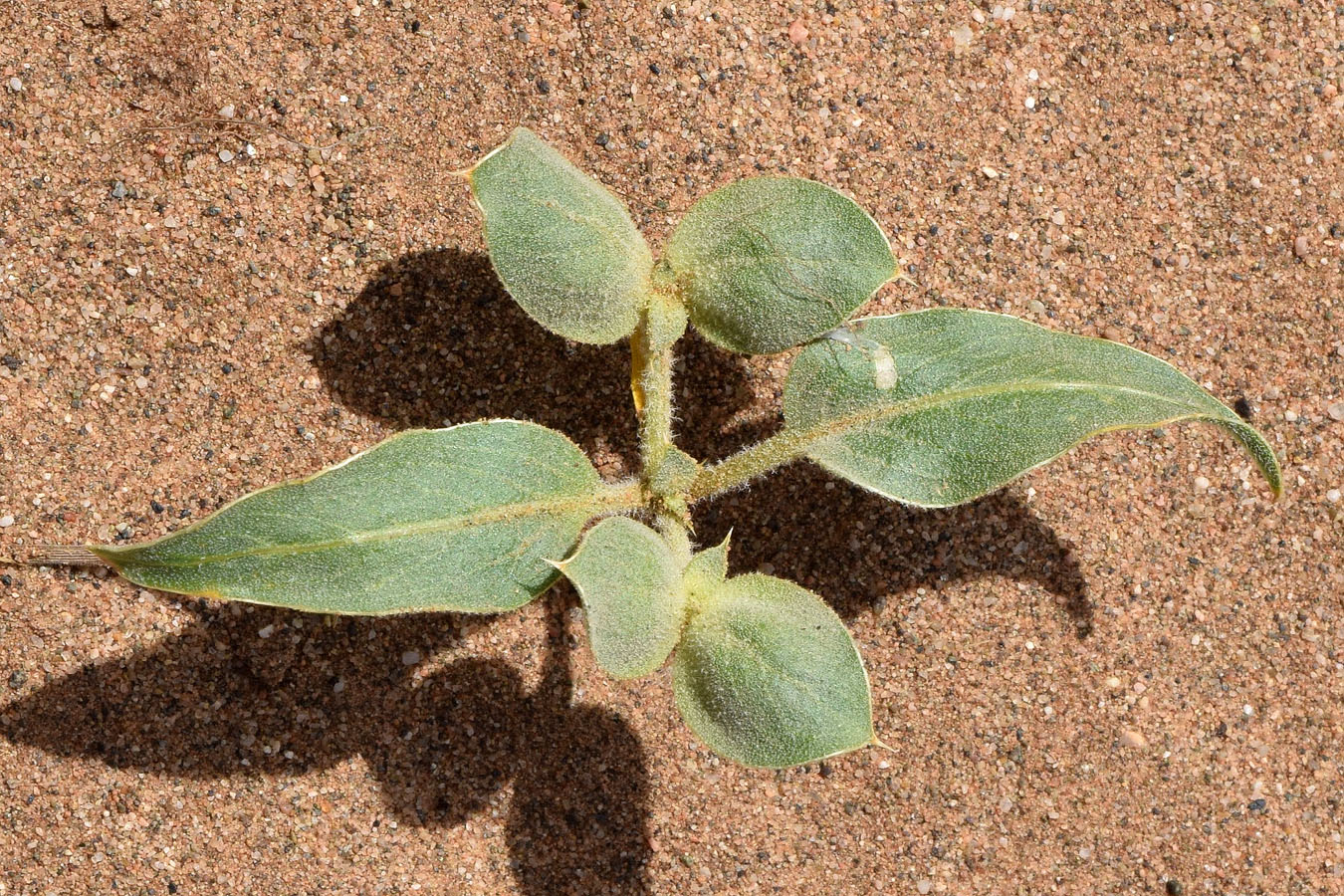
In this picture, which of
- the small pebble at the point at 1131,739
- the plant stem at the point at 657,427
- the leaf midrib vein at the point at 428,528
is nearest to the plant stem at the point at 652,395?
the plant stem at the point at 657,427

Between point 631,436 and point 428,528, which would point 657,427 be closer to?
point 631,436

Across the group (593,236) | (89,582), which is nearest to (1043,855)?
(593,236)

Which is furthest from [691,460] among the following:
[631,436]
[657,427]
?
[631,436]

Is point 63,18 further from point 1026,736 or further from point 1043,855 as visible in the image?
point 1043,855

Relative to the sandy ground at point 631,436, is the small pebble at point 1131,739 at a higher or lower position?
lower

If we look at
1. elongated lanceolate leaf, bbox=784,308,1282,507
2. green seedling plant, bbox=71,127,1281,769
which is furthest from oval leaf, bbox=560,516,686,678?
elongated lanceolate leaf, bbox=784,308,1282,507

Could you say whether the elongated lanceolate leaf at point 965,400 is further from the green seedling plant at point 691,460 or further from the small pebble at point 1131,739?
the small pebble at point 1131,739

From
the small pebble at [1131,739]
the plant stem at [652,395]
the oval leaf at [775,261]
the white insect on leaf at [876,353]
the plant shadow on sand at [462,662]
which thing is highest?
the oval leaf at [775,261]

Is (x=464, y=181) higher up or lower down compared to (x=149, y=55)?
lower down
